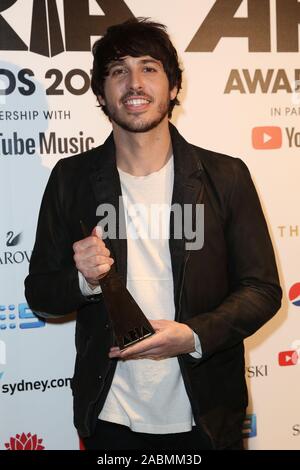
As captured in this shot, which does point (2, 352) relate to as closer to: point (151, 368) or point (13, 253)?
point (13, 253)

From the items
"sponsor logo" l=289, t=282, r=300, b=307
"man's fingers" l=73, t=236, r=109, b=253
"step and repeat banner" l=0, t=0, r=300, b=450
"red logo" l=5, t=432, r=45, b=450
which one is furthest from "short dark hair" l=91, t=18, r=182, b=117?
"red logo" l=5, t=432, r=45, b=450

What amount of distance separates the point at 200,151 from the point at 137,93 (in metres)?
0.26

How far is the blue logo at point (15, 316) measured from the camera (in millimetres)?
2010

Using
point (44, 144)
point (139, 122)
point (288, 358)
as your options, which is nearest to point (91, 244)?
point (139, 122)

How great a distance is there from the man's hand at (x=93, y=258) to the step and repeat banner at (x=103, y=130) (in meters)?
0.70

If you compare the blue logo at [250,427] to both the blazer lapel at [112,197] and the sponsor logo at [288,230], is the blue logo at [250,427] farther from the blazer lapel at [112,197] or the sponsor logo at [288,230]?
the blazer lapel at [112,197]

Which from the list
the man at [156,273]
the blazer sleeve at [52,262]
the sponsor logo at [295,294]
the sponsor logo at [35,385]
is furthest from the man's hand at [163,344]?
the sponsor logo at [295,294]

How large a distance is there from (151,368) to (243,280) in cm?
35

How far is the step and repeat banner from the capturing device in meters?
1.97

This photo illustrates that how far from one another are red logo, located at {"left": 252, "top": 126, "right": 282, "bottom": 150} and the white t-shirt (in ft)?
2.30

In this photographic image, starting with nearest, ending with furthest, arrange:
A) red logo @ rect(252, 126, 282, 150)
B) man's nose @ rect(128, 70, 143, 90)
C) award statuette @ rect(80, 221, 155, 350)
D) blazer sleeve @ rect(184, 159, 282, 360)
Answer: award statuette @ rect(80, 221, 155, 350) → blazer sleeve @ rect(184, 159, 282, 360) → man's nose @ rect(128, 70, 143, 90) → red logo @ rect(252, 126, 282, 150)

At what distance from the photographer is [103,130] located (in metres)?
2.03

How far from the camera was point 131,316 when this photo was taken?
131 cm

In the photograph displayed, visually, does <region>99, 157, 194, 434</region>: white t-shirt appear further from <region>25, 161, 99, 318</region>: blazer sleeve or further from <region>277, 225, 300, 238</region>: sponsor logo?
<region>277, 225, 300, 238</region>: sponsor logo
